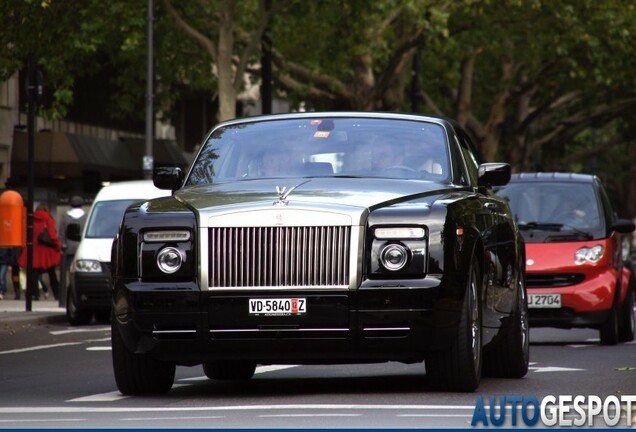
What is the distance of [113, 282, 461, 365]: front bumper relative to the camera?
10.6 metres

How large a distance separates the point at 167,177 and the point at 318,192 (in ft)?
4.81

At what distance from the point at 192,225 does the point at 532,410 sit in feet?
7.53

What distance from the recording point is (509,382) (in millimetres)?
12484

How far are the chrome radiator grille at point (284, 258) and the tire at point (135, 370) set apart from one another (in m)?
0.87

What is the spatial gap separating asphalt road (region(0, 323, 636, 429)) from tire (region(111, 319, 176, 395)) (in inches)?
5.0

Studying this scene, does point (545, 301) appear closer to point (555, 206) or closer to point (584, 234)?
point (584, 234)

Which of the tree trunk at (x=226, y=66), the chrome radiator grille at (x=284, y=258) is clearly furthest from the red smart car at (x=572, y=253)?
the tree trunk at (x=226, y=66)

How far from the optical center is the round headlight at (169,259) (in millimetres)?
10828

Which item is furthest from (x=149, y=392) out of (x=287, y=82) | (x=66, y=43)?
(x=287, y=82)

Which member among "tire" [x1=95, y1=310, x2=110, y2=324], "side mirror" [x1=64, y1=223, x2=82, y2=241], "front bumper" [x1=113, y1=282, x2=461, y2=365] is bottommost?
"tire" [x1=95, y1=310, x2=110, y2=324]

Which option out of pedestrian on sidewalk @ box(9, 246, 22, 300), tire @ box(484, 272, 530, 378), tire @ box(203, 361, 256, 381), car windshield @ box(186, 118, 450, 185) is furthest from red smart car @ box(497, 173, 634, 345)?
pedestrian on sidewalk @ box(9, 246, 22, 300)

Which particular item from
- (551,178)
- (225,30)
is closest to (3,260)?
(225,30)

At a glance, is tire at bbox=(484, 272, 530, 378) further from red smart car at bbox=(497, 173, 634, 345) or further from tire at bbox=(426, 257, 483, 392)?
red smart car at bbox=(497, 173, 634, 345)

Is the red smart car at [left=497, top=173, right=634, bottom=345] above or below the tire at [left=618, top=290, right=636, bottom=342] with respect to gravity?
above
